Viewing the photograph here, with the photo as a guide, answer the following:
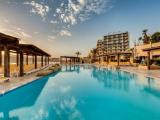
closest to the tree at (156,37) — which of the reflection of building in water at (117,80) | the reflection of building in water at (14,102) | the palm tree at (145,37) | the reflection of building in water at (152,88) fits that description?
the palm tree at (145,37)

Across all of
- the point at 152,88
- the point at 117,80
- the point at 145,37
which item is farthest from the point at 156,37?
the point at 152,88

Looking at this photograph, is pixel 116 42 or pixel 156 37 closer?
pixel 156 37

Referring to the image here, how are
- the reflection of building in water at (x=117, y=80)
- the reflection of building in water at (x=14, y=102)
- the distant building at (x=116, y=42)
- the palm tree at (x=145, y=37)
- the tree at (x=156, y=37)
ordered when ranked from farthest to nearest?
the distant building at (x=116, y=42)
the palm tree at (x=145, y=37)
the tree at (x=156, y=37)
the reflection of building in water at (x=117, y=80)
the reflection of building in water at (x=14, y=102)

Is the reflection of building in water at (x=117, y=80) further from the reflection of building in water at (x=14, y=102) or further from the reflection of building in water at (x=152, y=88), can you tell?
the reflection of building in water at (x=14, y=102)

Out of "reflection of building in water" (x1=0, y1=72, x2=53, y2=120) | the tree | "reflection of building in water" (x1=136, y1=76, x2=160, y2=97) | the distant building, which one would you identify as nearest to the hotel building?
the distant building

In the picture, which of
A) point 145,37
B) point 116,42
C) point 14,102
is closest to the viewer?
point 14,102

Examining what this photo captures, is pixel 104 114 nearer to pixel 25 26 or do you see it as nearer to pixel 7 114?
pixel 7 114

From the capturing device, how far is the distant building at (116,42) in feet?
278

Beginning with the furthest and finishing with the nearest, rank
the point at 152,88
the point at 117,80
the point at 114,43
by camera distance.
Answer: the point at 114,43 < the point at 117,80 < the point at 152,88

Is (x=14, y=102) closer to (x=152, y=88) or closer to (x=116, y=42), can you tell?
(x=152, y=88)


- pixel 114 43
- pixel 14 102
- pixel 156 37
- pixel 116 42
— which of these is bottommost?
pixel 14 102

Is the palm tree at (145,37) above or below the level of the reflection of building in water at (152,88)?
above

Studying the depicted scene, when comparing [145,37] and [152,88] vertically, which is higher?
[145,37]

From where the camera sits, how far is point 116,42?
285 feet
